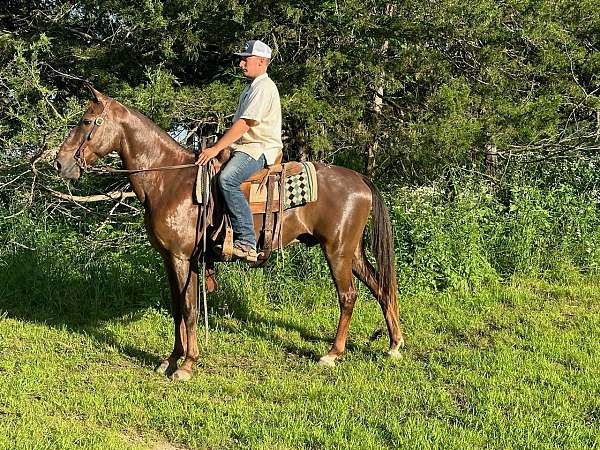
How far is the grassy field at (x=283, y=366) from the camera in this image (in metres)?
3.98

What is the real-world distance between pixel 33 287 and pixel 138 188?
2942 millimetres

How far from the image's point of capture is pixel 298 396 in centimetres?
464

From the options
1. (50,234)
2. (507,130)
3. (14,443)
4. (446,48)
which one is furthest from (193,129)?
(14,443)

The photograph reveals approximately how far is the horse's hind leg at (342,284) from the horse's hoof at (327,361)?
10 cm

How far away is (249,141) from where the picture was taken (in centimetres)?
509

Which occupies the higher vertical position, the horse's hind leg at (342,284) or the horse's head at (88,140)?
the horse's head at (88,140)

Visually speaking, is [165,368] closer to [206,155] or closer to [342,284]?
[342,284]

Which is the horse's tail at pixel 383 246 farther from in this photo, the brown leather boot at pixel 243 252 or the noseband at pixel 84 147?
the noseband at pixel 84 147

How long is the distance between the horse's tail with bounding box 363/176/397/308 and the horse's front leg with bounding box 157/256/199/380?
1695mm

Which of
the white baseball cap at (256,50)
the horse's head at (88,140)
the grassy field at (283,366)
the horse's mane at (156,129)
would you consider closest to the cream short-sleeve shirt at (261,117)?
the white baseball cap at (256,50)

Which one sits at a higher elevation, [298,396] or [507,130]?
[507,130]

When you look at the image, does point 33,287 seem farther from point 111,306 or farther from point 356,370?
point 356,370

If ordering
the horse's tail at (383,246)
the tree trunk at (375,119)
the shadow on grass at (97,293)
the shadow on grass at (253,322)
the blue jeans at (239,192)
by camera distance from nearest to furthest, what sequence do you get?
the blue jeans at (239,192) → the horse's tail at (383,246) → the shadow on grass at (253,322) → the shadow on grass at (97,293) → the tree trunk at (375,119)

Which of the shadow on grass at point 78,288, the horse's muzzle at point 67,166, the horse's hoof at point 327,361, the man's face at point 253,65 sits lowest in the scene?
the shadow on grass at point 78,288
